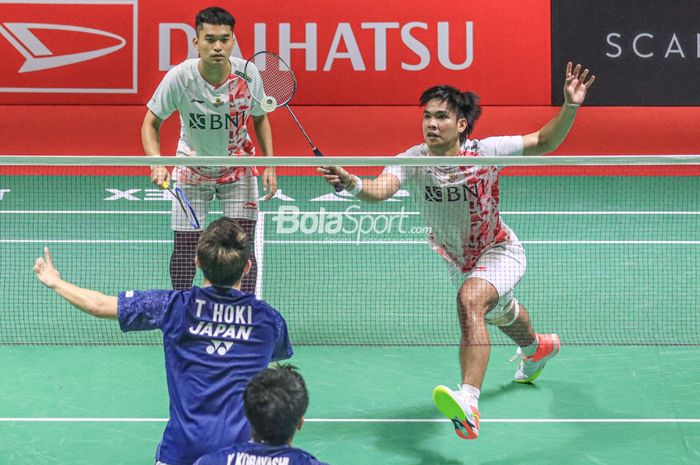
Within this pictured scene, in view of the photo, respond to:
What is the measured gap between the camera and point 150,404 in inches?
216

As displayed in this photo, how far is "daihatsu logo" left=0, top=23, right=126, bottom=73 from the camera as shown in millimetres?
11758

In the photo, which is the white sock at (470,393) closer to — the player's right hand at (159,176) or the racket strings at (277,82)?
the player's right hand at (159,176)

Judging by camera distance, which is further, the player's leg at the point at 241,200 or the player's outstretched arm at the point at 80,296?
the player's leg at the point at 241,200

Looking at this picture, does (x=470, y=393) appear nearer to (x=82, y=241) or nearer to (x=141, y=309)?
(x=141, y=309)

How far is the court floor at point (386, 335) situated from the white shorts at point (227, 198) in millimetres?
880

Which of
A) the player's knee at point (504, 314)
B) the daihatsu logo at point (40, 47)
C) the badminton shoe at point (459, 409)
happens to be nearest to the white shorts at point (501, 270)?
the player's knee at point (504, 314)

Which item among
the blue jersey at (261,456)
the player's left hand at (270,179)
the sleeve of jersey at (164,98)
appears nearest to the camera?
the blue jersey at (261,456)

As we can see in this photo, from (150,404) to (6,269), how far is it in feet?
9.67

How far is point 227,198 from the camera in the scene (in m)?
6.25

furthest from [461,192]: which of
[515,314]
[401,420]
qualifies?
[401,420]

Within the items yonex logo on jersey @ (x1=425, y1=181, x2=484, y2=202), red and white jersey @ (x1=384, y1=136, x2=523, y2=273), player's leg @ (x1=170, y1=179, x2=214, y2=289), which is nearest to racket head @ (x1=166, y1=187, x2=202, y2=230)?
player's leg @ (x1=170, y1=179, x2=214, y2=289)

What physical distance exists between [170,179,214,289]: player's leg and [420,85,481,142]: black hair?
5.38ft

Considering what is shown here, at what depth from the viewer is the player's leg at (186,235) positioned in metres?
6.19

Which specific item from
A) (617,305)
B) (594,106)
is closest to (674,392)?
(617,305)
